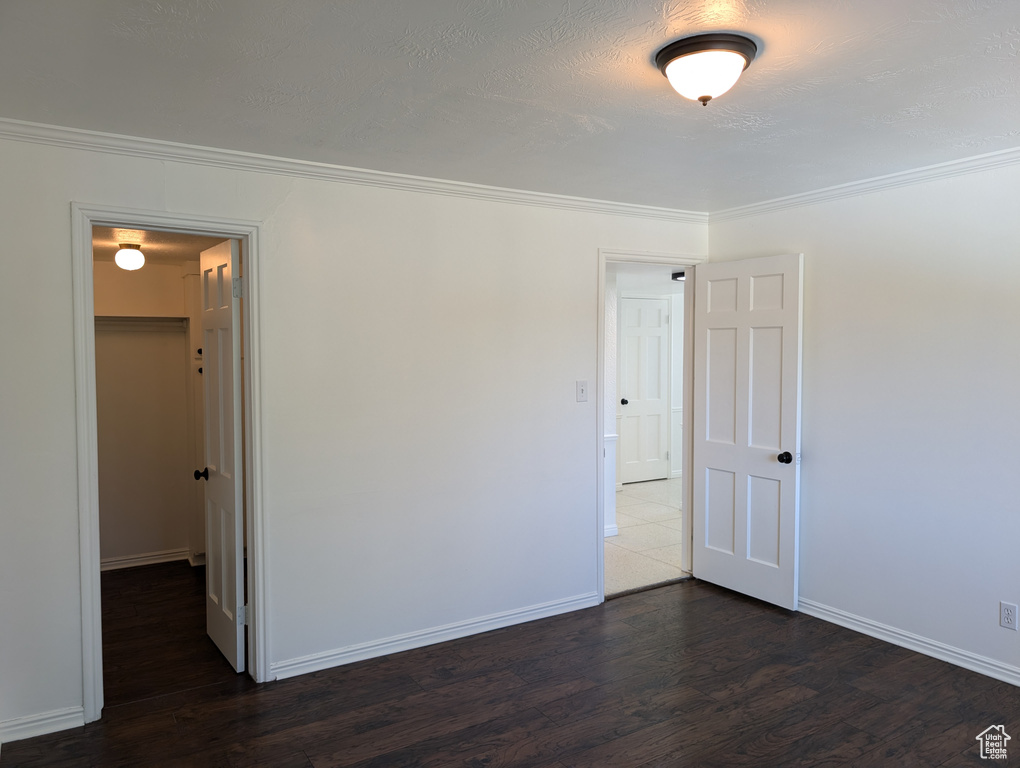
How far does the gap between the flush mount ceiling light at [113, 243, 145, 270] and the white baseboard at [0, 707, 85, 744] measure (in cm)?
261

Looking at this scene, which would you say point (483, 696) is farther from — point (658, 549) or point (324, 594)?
point (658, 549)

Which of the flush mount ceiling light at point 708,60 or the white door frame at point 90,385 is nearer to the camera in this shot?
the flush mount ceiling light at point 708,60

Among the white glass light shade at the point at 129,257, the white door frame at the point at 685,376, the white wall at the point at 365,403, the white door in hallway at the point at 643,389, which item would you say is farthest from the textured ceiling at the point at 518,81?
the white door in hallway at the point at 643,389

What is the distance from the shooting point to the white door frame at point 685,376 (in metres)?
4.15

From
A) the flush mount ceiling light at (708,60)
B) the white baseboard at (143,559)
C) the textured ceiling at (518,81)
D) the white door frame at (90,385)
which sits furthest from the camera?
the white baseboard at (143,559)

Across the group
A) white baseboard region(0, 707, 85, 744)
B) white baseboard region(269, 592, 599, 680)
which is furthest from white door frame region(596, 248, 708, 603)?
white baseboard region(0, 707, 85, 744)

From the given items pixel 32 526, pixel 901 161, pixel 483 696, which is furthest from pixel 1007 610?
pixel 32 526

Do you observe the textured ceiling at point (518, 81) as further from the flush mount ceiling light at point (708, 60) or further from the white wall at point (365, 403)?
the white wall at point (365, 403)

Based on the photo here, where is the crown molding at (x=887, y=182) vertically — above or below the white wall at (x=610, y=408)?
above

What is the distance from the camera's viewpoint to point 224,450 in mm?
3412

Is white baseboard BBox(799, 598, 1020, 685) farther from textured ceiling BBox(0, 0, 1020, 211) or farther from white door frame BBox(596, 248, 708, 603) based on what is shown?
textured ceiling BBox(0, 0, 1020, 211)

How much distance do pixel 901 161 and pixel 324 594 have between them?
339cm

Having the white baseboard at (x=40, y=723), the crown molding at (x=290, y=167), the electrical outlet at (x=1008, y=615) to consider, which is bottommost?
the white baseboard at (x=40, y=723)

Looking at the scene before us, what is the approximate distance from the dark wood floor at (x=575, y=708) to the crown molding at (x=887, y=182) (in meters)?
2.33
